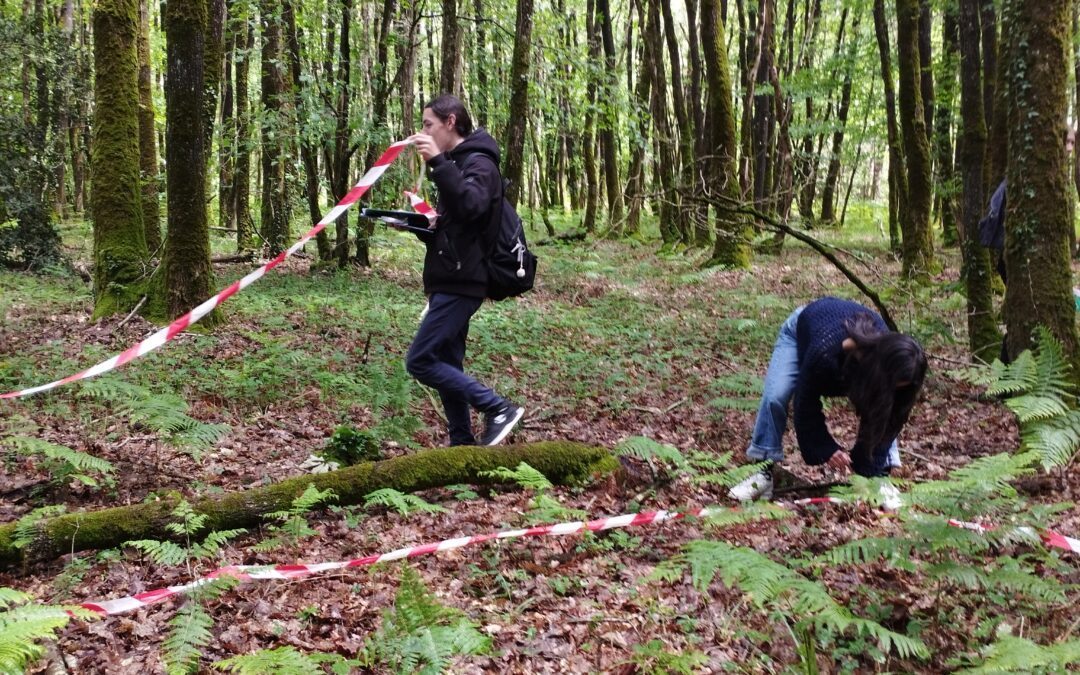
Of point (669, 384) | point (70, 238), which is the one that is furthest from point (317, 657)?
point (70, 238)

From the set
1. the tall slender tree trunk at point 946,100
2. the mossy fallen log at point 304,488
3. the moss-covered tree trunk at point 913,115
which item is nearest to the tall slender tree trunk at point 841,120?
the tall slender tree trunk at point 946,100

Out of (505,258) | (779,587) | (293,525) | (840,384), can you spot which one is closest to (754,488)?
(840,384)

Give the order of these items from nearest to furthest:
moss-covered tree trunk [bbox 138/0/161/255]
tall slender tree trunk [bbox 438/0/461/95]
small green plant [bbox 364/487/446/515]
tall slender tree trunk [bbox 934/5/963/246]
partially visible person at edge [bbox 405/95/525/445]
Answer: small green plant [bbox 364/487/446/515] → partially visible person at edge [bbox 405/95/525/445] → moss-covered tree trunk [bbox 138/0/161/255] → tall slender tree trunk [bbox 438/0/461/95] → tall slender tree trunk [bbox 934/5/963/246]

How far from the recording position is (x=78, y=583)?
348cm

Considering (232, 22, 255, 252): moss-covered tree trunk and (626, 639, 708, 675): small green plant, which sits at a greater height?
(232, 22, 255, 252): moss-covered tree trunk

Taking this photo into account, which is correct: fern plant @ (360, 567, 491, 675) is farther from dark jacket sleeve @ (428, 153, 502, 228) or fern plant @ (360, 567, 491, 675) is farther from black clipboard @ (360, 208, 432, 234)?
black clipboard @ (360, 208, 432, 234)

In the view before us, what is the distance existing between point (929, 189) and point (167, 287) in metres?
10.1

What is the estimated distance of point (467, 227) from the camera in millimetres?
4949

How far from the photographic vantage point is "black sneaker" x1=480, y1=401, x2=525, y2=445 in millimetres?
5109

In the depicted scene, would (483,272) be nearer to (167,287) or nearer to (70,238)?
(167,287)

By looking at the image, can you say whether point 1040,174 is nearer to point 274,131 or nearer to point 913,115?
point 913,115

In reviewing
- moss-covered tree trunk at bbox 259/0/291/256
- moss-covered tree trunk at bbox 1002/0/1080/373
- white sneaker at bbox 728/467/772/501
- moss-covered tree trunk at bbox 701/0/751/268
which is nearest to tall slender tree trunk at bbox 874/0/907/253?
moss-covered tree trunk at bbox 701/0/751/268

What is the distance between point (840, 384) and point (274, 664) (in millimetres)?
3400

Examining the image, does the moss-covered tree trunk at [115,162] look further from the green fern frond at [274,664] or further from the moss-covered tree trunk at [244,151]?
the green fern frond at [274,664]
